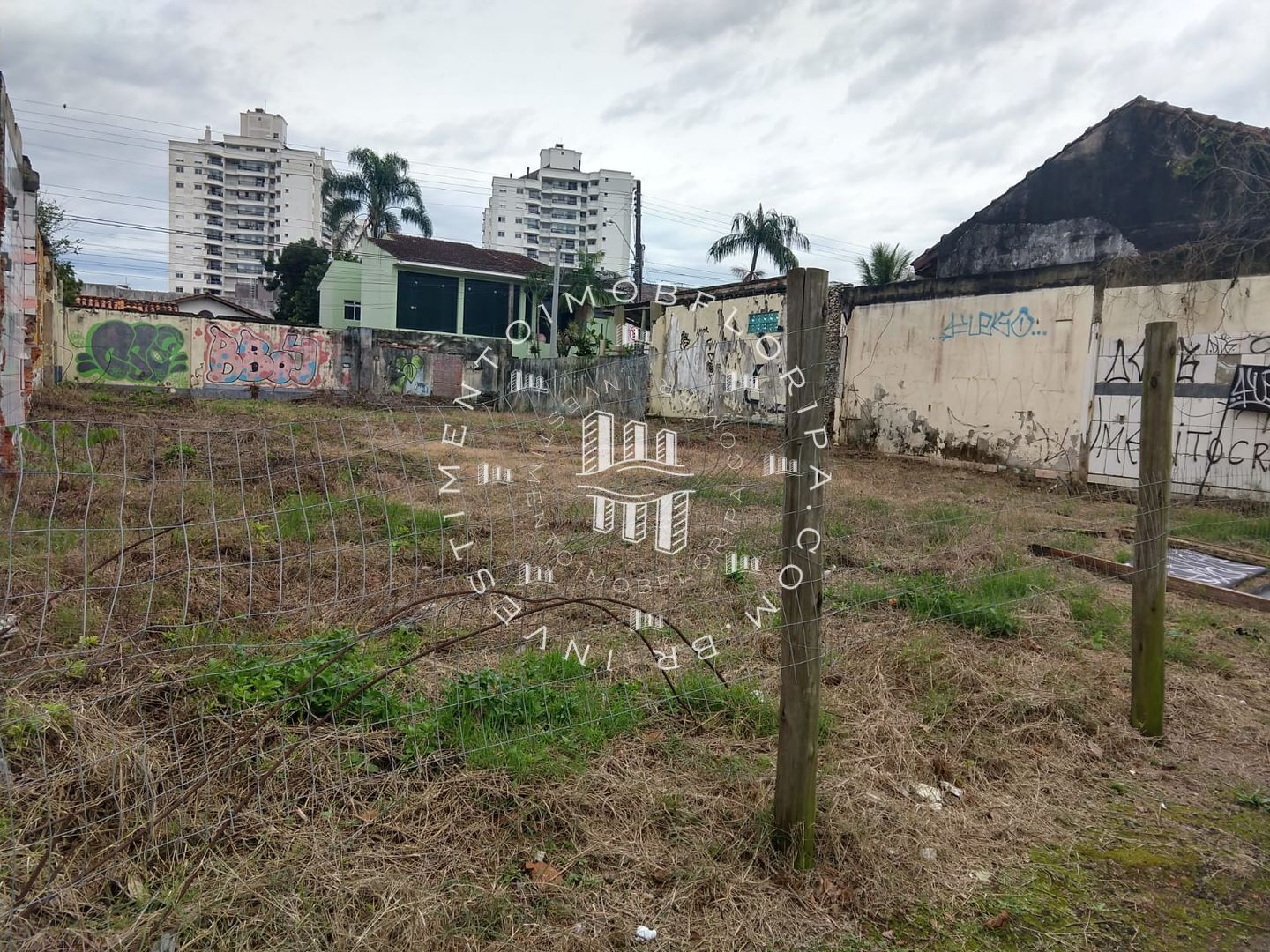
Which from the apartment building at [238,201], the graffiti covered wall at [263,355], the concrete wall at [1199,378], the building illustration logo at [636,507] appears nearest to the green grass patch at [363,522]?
the building illustration logo at [636,507]

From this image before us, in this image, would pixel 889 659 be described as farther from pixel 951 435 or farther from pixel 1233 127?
pixel 1233 127

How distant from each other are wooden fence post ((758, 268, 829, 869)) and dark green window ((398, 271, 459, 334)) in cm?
3220

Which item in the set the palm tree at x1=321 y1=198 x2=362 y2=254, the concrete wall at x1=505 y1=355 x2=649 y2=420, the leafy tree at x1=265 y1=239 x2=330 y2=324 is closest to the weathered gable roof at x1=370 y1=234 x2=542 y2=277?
→ the palm tree at x1=321 y1=198 x2=362 y2=254

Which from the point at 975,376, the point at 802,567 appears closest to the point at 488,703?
the point at 802,567

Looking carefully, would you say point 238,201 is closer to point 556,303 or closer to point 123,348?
point 123,348

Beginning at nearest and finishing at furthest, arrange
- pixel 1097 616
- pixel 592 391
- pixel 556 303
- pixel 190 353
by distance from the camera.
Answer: pixel 1097 616 → pixel 592 391 → pixel 556 303 → pixel 190 353

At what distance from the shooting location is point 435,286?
33.0 m

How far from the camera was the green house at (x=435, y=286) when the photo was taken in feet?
105

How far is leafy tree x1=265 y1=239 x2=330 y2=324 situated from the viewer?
124 ft

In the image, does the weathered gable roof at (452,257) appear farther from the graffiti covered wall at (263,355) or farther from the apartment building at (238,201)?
the apartment building at (238,201)

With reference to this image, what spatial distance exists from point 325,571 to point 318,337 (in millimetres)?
21757

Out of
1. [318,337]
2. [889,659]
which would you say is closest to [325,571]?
[889,659]

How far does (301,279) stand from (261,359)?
1711cm

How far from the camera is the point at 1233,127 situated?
1220 cm
